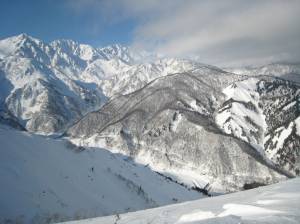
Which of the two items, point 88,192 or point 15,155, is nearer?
point 15,155

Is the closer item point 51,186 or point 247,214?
point 247,214

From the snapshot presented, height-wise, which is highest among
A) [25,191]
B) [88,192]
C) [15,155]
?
[15,155]

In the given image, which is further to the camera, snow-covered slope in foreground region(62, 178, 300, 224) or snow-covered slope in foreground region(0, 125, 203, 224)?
snow-covered slope in foreground region(0, 125, 203, 224)

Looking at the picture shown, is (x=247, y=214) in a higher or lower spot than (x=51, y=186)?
higher

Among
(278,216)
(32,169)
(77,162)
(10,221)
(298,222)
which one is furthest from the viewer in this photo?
(77,162)

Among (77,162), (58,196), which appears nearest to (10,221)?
(58,196)

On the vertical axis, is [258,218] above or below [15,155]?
below

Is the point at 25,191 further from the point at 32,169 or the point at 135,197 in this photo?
the point at 135,197

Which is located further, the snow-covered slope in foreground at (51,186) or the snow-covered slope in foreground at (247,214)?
the snow-covered slope in foreground at (51,186)
